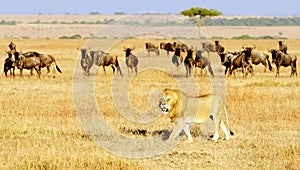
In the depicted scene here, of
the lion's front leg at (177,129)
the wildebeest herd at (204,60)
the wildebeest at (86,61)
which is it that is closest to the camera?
the lion's front leg at (177,129)

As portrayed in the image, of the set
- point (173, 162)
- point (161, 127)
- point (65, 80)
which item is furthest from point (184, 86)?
point (173, 162)

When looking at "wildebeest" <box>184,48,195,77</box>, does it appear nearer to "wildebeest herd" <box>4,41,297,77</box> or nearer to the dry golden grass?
"wildebeest herd" <box>4,41,297,77</box>

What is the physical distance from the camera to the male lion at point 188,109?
12352 millimetres

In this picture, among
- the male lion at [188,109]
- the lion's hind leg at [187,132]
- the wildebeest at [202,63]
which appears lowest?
the wildebeest at [202,63]

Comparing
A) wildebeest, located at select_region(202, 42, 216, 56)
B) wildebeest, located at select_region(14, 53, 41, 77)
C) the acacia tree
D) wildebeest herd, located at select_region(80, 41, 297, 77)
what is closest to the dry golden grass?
wildebeest, located at select_region(14, 53, 41, 77)

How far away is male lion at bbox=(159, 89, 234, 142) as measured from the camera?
12352 mm

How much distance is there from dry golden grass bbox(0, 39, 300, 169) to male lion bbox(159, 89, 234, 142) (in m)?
0.39

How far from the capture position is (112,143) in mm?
12711

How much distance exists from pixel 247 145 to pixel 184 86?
1242 cm

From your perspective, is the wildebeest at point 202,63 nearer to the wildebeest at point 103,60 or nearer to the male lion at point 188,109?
the wildebeest at point 103,60

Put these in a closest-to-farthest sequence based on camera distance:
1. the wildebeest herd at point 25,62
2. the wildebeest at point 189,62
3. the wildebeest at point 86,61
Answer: the wildebeest herd at point 25,62 → the wildebeest at point 189,62 → the wildebeest at point 86,61

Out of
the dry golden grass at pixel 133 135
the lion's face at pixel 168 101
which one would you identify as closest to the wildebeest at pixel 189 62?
the dry golden grass at pixel 133 135

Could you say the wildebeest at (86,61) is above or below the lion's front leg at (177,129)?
below

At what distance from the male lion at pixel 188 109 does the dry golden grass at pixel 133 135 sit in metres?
0.39
